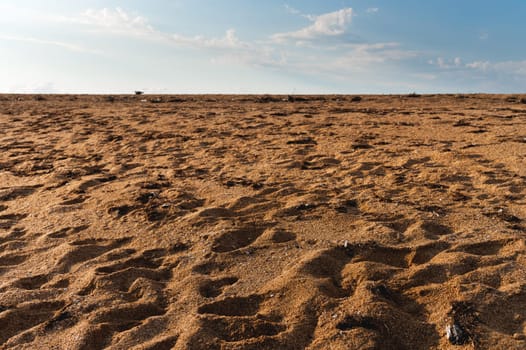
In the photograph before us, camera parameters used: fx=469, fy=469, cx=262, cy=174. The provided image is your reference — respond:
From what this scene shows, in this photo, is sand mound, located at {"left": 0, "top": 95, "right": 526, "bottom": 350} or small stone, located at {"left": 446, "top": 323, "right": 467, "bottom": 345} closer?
small stone, located at {"left": 446, "top": 323, "right": 467, "bottom": 345}

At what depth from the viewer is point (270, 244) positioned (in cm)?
452

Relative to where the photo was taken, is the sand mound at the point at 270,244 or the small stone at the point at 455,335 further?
the sand mound at the point at 270,244

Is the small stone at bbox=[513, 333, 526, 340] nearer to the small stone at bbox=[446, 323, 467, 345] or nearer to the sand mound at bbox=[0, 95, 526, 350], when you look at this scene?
the sand mound at bbox=[0, 95, 526, 350]

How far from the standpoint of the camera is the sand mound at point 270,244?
128 inches

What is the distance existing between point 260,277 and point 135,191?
2791 millimetres

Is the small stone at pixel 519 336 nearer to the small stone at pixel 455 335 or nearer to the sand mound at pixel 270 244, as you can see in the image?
the sand mound at pixel 270 244

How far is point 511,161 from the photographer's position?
6605 mm

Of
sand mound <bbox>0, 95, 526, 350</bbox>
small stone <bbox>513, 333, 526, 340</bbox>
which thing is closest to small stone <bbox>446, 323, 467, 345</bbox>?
sand mound <bbox>0, 95, 526, 350</bbox>

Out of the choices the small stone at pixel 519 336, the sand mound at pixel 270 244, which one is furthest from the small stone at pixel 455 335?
the small stone at pixel 519 336

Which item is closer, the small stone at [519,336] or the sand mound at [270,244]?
the small stone at [519,336]

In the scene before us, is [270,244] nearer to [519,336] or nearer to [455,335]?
[455,335]

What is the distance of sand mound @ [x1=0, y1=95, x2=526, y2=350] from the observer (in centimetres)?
326

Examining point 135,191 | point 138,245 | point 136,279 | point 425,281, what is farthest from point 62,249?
point 425,281

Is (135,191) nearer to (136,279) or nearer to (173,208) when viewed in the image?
(173,208)
